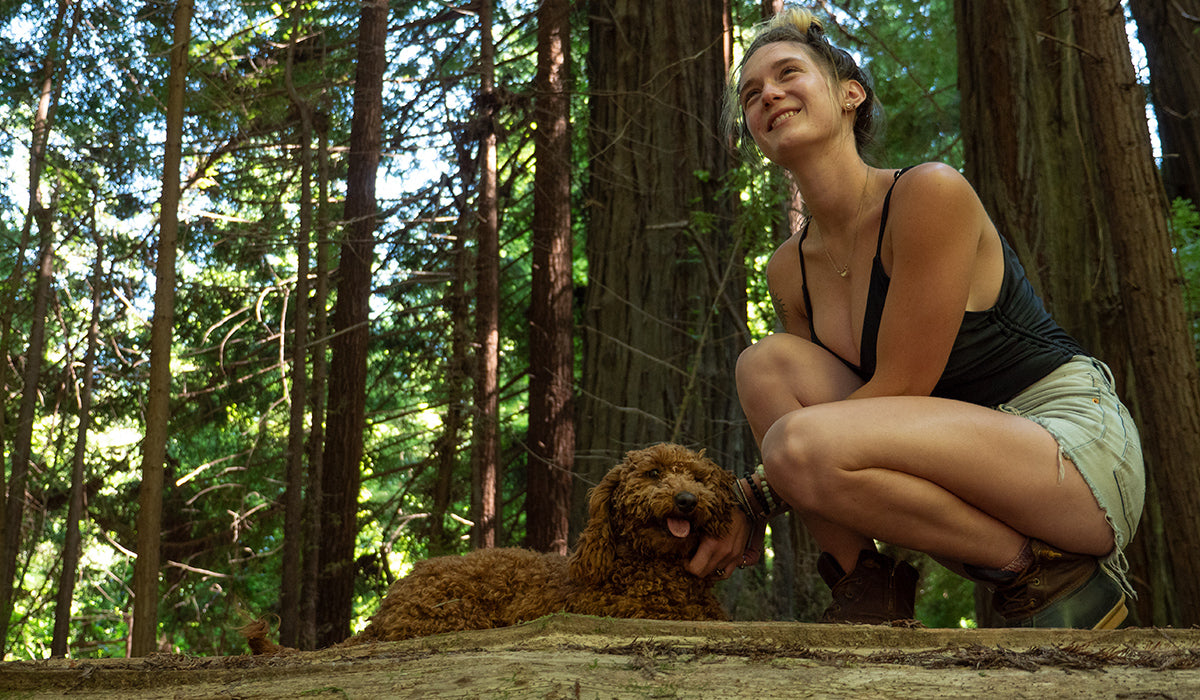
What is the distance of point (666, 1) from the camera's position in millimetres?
7289

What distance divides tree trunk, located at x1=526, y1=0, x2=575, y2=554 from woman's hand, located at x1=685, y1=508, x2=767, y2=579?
5.74 metres

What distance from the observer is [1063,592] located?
2.85 meters

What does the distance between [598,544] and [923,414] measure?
47.3 inches

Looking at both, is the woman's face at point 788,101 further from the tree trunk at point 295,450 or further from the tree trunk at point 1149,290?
the tree trunk at point 295,450

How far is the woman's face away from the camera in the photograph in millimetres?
3127

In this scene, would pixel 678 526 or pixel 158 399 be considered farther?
pixel 158 399

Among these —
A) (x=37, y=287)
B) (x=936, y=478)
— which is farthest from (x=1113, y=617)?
(x=37, y=287)

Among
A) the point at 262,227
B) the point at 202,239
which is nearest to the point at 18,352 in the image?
the point at 202,239

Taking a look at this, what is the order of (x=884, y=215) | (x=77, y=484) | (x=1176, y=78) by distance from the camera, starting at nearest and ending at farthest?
(x=884, y=215), (x=77, y=484), (x=1176, y=78)

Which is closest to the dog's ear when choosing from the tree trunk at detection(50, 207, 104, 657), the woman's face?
the woman's face

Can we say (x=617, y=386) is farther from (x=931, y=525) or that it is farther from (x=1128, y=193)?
(x=931, y=525)

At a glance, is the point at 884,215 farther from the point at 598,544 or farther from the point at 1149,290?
the point at 1149,290

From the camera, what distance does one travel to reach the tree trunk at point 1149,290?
423cm

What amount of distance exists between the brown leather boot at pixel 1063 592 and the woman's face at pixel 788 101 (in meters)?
1.50
